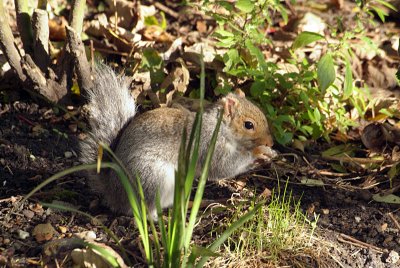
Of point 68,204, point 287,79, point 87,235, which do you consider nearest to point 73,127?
point 68,204

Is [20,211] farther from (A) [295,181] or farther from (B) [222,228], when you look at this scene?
(A) [295,181]

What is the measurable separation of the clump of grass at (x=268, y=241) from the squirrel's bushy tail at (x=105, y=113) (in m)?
0.72

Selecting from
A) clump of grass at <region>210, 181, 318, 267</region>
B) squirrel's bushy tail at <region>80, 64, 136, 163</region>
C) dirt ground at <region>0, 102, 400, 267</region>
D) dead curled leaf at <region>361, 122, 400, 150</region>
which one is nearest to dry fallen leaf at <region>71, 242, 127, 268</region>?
dirt ground at <region>0, 102, 400, 267</region>

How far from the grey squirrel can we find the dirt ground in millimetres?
187

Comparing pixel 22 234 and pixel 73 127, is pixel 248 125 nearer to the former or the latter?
pixel 73 127

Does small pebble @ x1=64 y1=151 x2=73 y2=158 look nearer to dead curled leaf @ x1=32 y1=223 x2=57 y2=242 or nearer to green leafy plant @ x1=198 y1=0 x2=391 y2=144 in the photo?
dead curled leaf @ x1=32 y1=223 x2=57 y2=242

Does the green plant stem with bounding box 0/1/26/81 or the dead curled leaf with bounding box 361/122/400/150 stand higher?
the green plant stem with bounding box 0/1/26/81

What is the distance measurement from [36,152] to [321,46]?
2387 mm

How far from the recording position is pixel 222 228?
10.7ft

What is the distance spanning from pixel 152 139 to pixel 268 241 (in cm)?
72

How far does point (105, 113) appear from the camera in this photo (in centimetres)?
336

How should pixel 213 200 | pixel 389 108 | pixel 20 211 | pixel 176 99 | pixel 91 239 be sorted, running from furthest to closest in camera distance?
1. pixel 389 108
2. pixel 176 99
3. pixel 213 200
4. pixel 20 211
5. pixel 91 239

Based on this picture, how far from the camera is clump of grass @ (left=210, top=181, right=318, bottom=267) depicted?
10.0 feet

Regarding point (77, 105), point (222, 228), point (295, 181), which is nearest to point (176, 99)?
point (77, 105)
